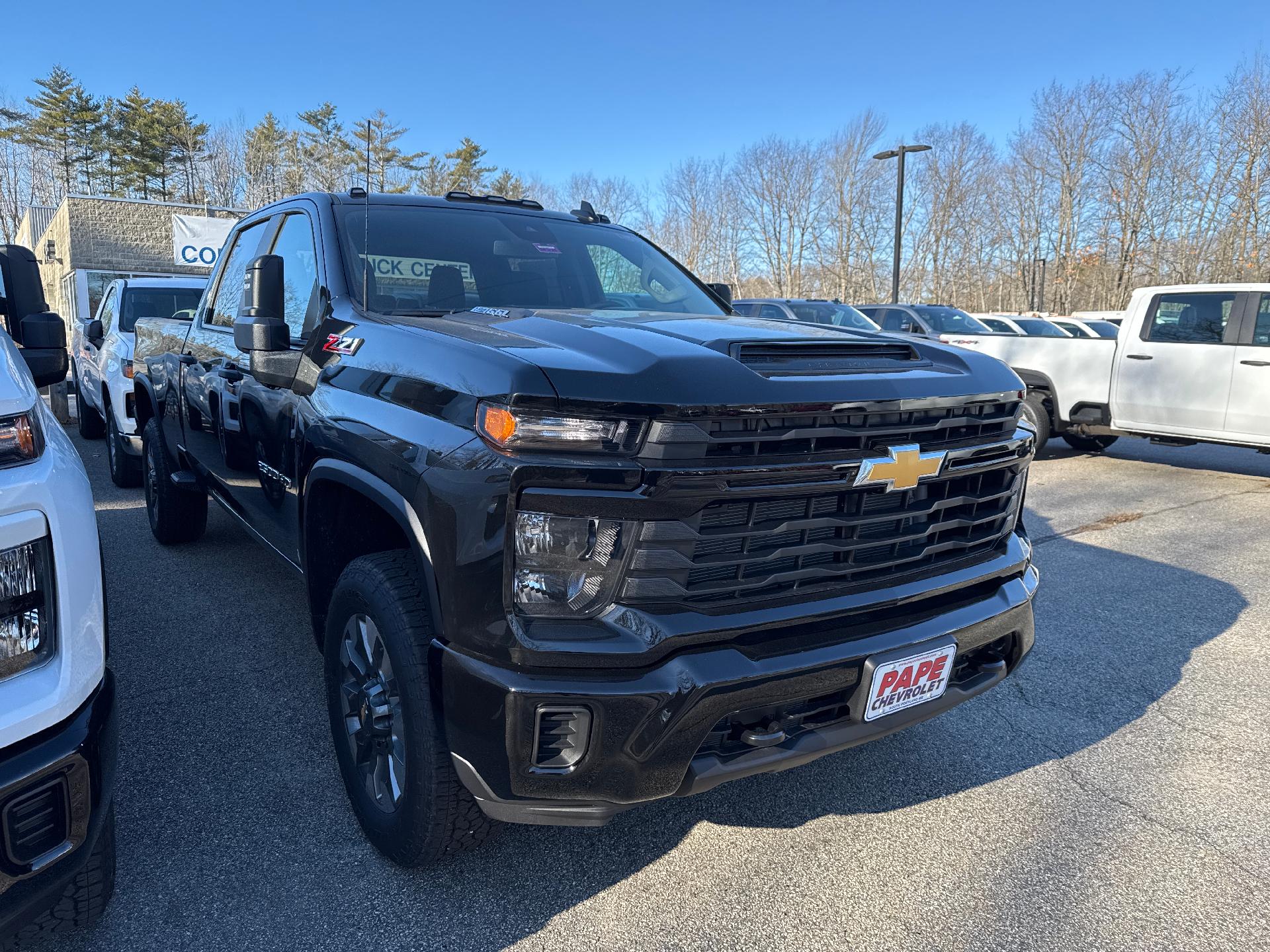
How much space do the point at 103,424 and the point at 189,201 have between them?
4642 centimetres

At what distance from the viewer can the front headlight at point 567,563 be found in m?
1.80

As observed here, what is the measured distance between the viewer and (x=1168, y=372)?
26.5ft

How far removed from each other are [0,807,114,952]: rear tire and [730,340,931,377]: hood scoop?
1840 mm

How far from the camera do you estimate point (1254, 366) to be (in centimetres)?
758

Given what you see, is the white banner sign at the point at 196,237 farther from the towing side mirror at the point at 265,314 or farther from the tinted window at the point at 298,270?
the towing side mirror at the point at 265,314

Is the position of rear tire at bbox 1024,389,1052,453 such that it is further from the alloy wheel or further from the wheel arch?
the alloy wheel

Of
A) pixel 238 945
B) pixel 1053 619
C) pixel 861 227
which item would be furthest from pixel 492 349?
pixel 861 227

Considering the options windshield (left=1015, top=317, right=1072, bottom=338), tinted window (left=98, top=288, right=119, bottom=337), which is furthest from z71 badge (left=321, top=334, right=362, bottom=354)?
windshield (left=1015, top=317, right=1072, bottom=338)

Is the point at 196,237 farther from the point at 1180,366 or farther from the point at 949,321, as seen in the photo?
the point at 1180,366

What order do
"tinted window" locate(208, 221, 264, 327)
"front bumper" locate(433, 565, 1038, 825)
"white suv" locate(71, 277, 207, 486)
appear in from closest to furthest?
"front bumper" locate(433, 565, 1038, 825)
"tinted window" locate(208, 221, 264, 327)
"white suv" locate(71, 277, 207, 486)

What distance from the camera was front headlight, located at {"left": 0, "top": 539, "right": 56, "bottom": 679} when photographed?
1614mm

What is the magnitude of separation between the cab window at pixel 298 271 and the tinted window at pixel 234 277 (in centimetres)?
43

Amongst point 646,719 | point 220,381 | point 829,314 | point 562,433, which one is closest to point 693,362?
point 562,433

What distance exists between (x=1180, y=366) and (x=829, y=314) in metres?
6.96
